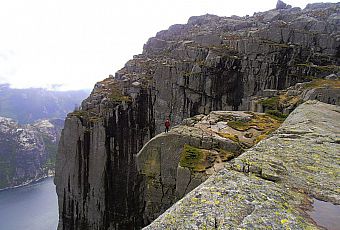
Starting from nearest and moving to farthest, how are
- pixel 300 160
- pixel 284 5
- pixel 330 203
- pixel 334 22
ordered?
pixel 330 203 < pixel 300 160 < pixel 334 22 < pixel 284 5

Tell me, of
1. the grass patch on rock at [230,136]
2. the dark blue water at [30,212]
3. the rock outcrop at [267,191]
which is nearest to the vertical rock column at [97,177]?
the grass patch on rock at [230,136]

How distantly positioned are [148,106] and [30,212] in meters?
110

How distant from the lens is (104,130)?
66.6m

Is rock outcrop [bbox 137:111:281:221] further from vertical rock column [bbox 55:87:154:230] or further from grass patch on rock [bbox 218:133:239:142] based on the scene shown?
vertical rock column [bbox 55:87:154:230]

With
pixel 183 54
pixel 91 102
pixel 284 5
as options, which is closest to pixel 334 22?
pixel 183 54

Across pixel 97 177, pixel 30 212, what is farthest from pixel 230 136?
pixel 30 212

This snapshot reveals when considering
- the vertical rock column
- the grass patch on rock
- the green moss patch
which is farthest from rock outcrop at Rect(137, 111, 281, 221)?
the vertical rock column

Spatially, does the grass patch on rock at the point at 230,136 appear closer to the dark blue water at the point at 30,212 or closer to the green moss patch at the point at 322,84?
the green moss patch at the point at 322,84

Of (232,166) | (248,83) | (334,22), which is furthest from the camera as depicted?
(334,22)

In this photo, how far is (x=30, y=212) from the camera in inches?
6083

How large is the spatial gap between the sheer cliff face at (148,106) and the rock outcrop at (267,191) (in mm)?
46199

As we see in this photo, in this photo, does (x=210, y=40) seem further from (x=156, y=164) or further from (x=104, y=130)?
(x=156, y=164)

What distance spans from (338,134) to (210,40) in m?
67.2

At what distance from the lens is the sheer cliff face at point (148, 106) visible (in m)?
59.9
